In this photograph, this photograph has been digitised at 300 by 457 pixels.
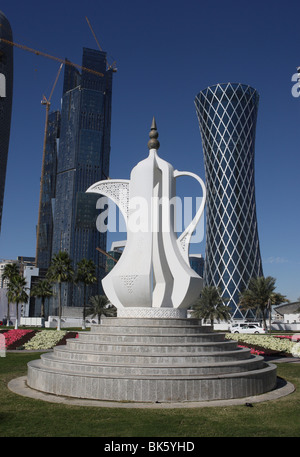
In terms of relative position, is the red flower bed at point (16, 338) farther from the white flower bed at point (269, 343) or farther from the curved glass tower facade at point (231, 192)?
the curved glass tower facade at point (231, 192)

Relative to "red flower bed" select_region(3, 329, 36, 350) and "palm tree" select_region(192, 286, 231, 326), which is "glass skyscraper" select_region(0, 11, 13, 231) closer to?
"palm tree" select_region(192, 286, 231, 326)

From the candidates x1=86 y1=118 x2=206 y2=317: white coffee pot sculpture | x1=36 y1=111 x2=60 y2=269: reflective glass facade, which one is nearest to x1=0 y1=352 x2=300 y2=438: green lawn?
x1=86 y1=118 x2=206 y2=317: white coffee pot sculpture

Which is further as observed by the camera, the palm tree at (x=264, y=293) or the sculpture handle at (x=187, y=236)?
the palm tree at (x=264, y=293)

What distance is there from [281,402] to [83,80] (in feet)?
503

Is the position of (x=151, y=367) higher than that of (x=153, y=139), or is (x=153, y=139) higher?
(x=153, y=139)

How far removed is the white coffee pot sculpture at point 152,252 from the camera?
15492 millimetres

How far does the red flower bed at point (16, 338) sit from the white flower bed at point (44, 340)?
561mm

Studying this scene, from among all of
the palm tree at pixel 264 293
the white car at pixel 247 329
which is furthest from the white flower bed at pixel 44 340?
the palm tree at pixel 264 293

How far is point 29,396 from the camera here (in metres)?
10.4

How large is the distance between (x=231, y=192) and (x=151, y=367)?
72.8 m

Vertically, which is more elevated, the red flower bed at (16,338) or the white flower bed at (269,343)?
the white flower bed at (269,343)

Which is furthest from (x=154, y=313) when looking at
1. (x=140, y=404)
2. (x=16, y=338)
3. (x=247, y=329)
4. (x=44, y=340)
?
(x=247, y=329)

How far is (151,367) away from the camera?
10.4 meters

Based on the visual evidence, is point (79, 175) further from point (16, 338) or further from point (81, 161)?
point (16, 338)
